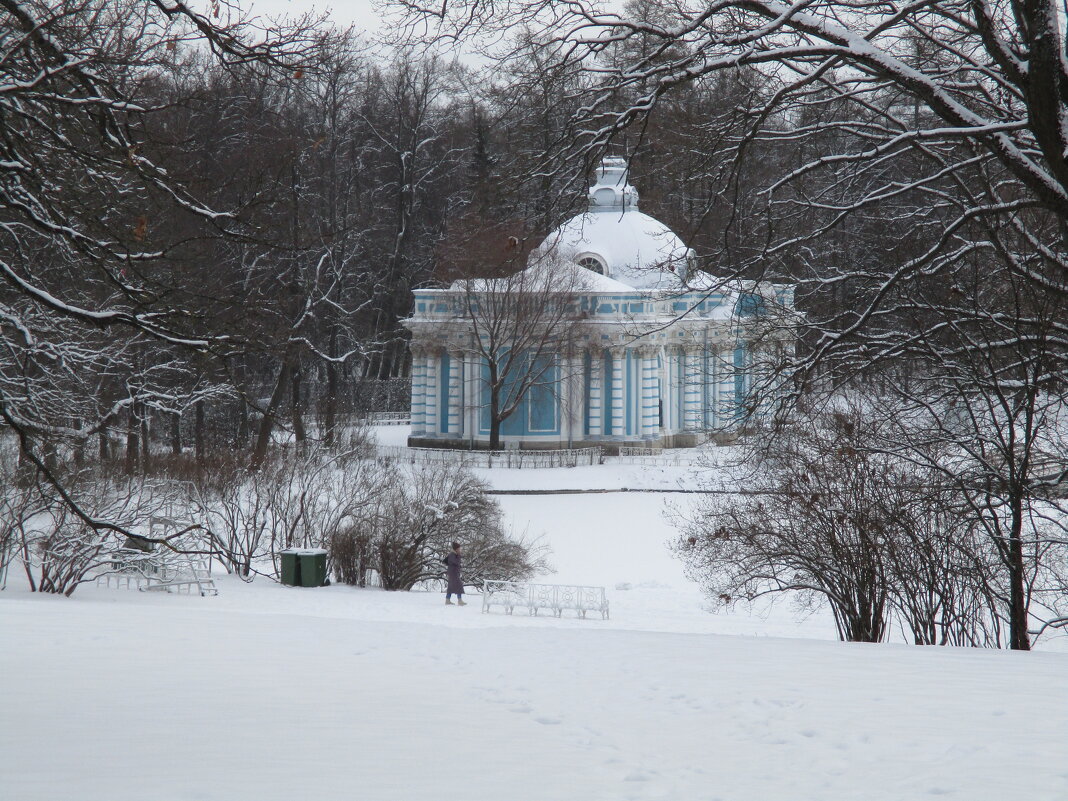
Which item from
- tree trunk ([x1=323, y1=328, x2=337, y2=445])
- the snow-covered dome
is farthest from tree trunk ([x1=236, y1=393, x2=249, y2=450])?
the snow-covered dome

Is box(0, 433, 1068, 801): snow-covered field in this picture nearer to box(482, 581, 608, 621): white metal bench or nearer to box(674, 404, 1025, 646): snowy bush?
box(674, 404, 1025, 646): snowy bush

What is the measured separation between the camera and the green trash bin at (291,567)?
1762 cm

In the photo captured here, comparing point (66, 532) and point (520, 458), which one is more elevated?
point (520, 458)

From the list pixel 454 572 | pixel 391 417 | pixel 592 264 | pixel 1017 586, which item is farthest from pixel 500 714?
pixel 391 417

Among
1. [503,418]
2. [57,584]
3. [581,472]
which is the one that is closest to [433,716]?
[57,584]

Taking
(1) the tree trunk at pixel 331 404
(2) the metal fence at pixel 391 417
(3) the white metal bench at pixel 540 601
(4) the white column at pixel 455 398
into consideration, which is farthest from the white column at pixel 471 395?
(3) the white metal bench at pixel 540 601

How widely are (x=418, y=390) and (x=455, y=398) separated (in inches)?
51.7

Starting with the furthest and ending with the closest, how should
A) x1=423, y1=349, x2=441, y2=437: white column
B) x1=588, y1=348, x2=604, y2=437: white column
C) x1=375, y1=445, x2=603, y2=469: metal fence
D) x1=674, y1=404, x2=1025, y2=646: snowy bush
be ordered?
x1=423, y1=349, x2=441, y2=437: white column < x1=588, y1=348, x2=604, y2=437: white column < x1=375, y1=445, x2=603, y2=469: metal fence < x1=674, y1=404, x2=1025, y2=646: snowy bush

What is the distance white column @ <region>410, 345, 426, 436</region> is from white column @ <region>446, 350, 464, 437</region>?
0.88 m

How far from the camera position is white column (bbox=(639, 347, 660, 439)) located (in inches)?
1430

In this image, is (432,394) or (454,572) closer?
(454,572)

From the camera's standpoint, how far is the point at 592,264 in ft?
125

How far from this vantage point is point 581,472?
106 feet

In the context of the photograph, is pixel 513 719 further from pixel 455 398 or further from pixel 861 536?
pixel 455 398
